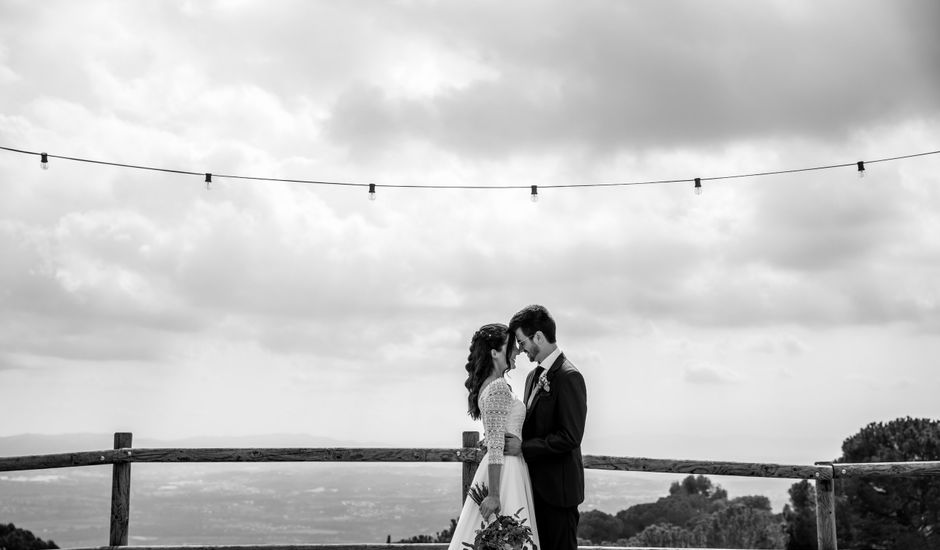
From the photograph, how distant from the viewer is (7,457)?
18.6 feet

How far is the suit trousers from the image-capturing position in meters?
4.14

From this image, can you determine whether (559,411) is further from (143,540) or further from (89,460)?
(143,540)

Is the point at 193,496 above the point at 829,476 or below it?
below

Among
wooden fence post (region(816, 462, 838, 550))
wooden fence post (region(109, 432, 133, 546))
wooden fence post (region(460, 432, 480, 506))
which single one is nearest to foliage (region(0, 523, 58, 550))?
wooden fence post (region(109, 432, 133, 546))

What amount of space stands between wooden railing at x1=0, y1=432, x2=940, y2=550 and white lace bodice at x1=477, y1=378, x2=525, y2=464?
1667 mm

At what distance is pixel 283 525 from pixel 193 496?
29.8 metres

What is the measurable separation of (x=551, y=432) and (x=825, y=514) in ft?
8.86

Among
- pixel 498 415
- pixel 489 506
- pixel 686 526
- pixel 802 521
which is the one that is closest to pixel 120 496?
pixel 489 506

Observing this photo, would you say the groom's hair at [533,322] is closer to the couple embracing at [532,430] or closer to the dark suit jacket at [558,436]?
the couple embracing at [532,430]

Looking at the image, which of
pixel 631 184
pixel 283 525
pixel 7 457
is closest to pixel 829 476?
pixel 631 184

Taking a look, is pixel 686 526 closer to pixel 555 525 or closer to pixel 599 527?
pixel 599 527

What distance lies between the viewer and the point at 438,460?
582cm

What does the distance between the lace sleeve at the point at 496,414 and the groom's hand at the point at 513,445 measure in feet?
0.16

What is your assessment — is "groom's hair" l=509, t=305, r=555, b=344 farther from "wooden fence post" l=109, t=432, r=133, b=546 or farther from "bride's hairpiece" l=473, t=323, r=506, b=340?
"wooden fence post" l=109, t=432, r=133, b=546
